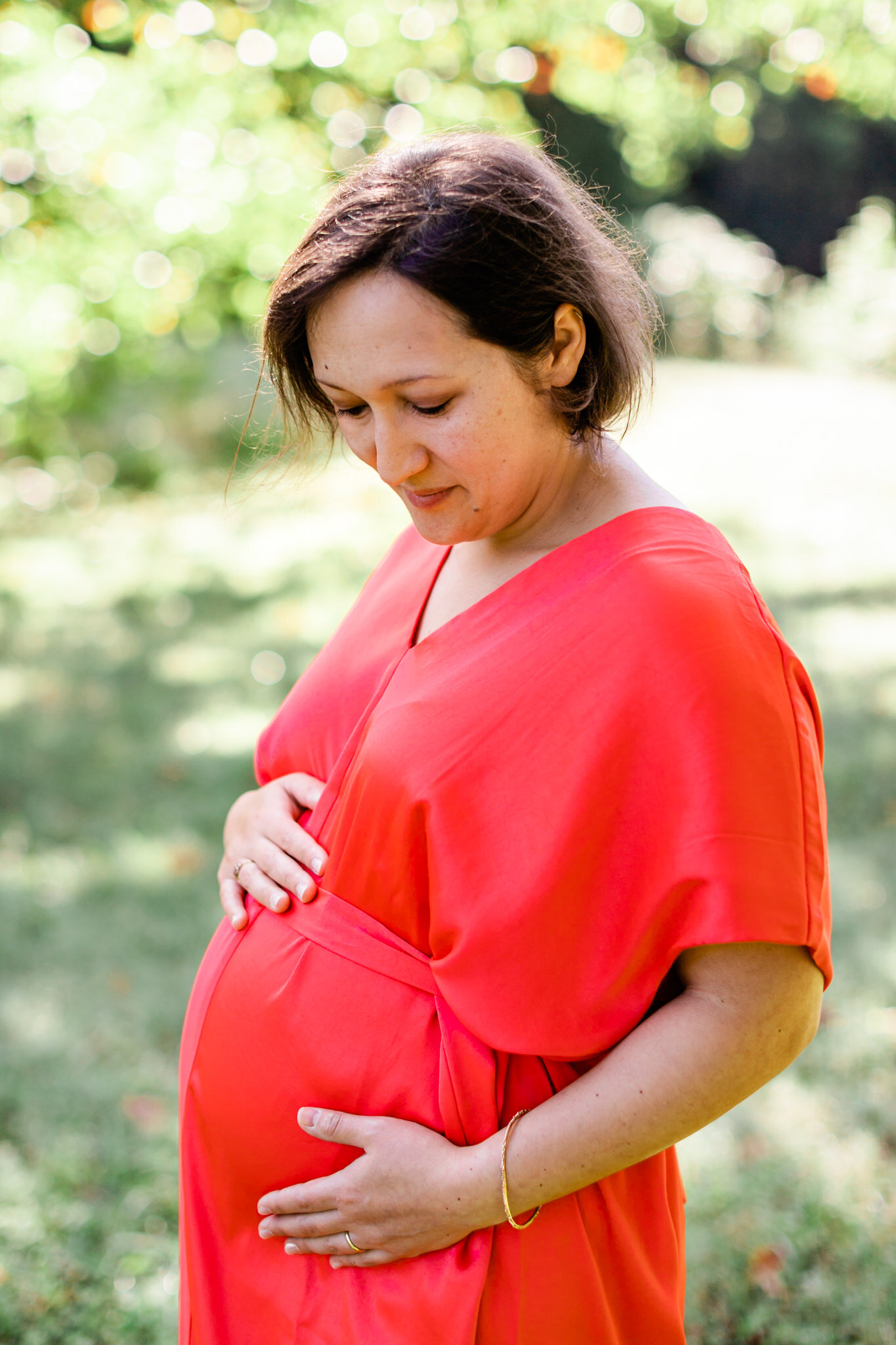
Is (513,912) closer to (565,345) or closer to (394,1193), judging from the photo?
(394,1193)

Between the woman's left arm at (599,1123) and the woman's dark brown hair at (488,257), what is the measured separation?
701 millimetres

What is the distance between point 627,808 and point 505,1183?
456 mm

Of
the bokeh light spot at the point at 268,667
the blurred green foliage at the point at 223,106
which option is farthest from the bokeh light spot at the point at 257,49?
the bokeh light spot at the point at 268,667

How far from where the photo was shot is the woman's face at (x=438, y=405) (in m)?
1.19

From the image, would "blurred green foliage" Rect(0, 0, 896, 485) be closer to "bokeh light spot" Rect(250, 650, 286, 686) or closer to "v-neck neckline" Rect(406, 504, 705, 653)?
"bokeh light spot" Rect(250, 650, 286, 686)

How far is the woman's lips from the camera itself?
4.31 feet

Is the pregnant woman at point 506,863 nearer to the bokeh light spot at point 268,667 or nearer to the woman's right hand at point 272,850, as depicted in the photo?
the woman's right hand at point 272,850

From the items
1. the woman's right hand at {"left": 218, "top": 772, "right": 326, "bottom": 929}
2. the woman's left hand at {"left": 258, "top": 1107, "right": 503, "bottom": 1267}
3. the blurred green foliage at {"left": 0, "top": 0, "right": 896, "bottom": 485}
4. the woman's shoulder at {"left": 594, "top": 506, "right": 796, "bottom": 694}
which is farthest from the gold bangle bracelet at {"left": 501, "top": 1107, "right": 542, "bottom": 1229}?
the blurred green foliage at {"left": 0, "top": 0, "right": 896, "bottom": 485}

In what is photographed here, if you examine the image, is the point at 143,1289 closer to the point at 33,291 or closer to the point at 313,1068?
the point at 313,1068

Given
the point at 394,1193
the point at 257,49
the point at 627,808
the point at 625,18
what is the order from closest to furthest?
the point at 627,808, the point at 394,1193, the point at 257,49, the point at 625,18

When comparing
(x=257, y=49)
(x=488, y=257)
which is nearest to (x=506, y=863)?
(x=488, y=257)

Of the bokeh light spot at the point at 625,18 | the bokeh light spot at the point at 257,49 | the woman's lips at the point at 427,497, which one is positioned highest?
the bokeh light spot at the point at 625,18

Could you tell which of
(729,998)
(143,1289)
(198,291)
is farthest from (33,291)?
(729,998)

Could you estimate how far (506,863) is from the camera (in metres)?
1.17
